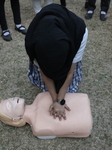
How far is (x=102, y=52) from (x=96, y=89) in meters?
0.58

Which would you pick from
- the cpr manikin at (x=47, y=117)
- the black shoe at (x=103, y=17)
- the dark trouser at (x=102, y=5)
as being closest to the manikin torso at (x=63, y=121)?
the cpr manikin at (x=47, y=117)

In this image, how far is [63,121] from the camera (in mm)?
1261

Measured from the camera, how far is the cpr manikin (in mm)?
1255

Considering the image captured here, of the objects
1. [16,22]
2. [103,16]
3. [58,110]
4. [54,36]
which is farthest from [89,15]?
[54,36]

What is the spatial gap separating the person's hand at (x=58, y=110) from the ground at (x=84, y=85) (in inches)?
7.7

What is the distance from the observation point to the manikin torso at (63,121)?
125 centimetres

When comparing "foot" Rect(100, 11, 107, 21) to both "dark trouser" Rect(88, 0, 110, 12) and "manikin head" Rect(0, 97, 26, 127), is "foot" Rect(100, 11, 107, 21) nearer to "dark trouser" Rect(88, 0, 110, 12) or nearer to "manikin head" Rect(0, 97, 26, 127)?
"dark trouser" Rect(88, 0, 110, 12)

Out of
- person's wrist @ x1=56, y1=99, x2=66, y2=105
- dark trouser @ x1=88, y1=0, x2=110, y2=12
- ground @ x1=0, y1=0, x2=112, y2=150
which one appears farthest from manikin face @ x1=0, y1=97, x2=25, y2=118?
dark trouser @ x1=88, y1=0, x2=110, y2=12

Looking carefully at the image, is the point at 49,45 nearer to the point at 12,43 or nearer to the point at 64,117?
the point at 64,117

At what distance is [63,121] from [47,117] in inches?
4.4

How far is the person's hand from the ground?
0.19 meters

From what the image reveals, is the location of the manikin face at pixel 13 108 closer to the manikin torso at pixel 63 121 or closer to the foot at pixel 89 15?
the manikin torso at pixel 63 121

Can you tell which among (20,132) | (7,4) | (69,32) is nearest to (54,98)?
(20,132)

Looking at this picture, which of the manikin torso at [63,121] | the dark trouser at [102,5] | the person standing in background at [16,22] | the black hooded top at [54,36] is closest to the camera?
the black hooded top at [54,36]
